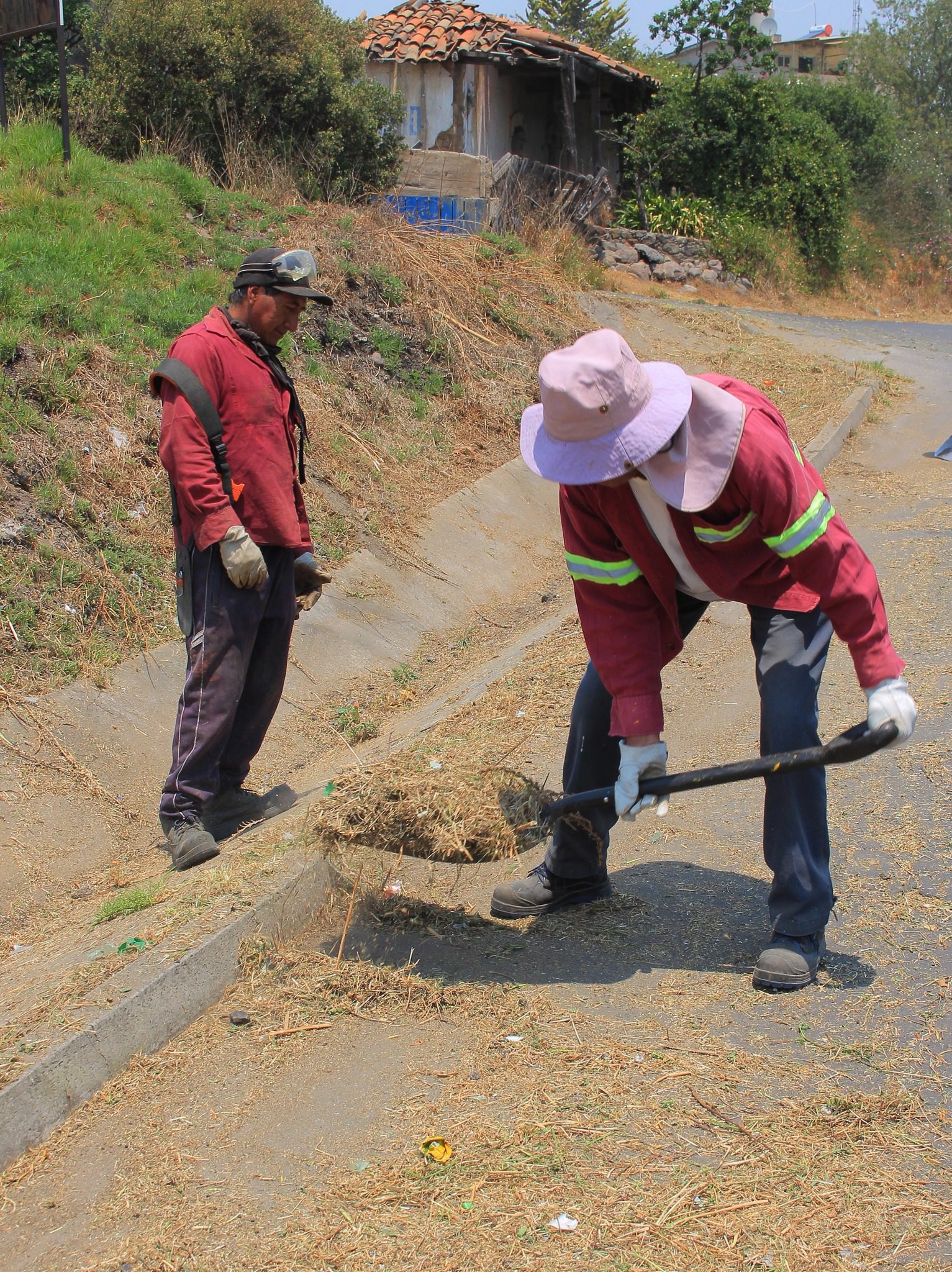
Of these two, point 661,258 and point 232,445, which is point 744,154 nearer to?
point 661,258

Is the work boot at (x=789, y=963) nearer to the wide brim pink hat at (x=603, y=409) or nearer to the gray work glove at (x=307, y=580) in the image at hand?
the wide brim pink hat at (x=603, y=409)

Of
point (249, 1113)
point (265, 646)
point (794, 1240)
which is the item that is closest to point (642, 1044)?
point (794, 1240)

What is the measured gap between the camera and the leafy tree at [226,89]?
11398mm

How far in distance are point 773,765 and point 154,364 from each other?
17.4 feet

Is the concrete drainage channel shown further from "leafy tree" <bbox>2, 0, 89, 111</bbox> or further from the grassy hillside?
"leafy tree" <bbox>2, 0, 89, 111</bbox>

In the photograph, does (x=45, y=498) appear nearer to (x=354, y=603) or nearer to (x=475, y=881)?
(x=354, y=603)

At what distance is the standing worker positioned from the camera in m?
3.92

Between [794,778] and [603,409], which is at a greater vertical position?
[603,409]

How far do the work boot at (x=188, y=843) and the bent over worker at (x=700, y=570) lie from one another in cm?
144

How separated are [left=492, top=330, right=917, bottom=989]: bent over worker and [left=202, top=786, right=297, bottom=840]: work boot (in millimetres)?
1584

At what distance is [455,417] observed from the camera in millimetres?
9641

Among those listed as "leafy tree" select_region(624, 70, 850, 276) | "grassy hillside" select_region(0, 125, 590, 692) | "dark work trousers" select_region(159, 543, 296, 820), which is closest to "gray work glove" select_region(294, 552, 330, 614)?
"dark work trousers" select_region(159, 543, 296, 820)

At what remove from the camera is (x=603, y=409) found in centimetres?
267

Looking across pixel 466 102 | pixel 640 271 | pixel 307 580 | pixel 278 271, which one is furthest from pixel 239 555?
pixel 466 102
